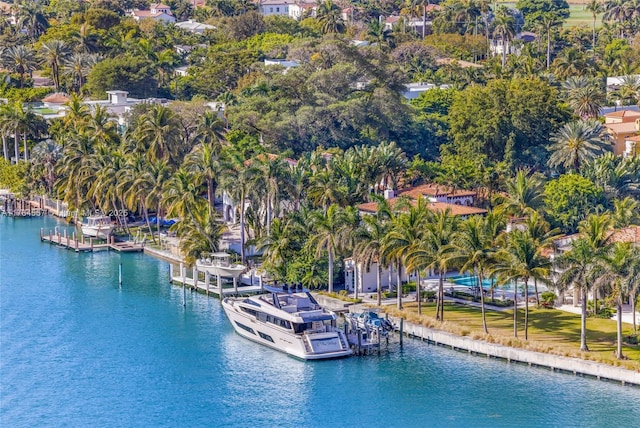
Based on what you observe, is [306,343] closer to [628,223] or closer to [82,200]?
[628,223]

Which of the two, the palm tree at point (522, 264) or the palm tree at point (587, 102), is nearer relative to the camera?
the palm tree at point (522, 264)

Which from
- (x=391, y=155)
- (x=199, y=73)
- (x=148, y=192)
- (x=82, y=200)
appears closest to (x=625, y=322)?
(x=391, y=155)

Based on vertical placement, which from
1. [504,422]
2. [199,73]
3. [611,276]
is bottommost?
[504,422]

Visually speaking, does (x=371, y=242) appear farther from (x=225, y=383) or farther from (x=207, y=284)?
(x=207, y=284)

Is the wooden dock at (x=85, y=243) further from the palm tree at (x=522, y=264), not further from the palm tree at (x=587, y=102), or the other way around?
the palm tree at (x=587, y=102)

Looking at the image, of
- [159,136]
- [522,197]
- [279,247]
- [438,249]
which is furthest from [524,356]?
[159,136]

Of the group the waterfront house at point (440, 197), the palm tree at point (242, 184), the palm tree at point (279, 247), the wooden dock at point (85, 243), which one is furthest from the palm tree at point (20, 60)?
the palm tree at point (279, 247)
